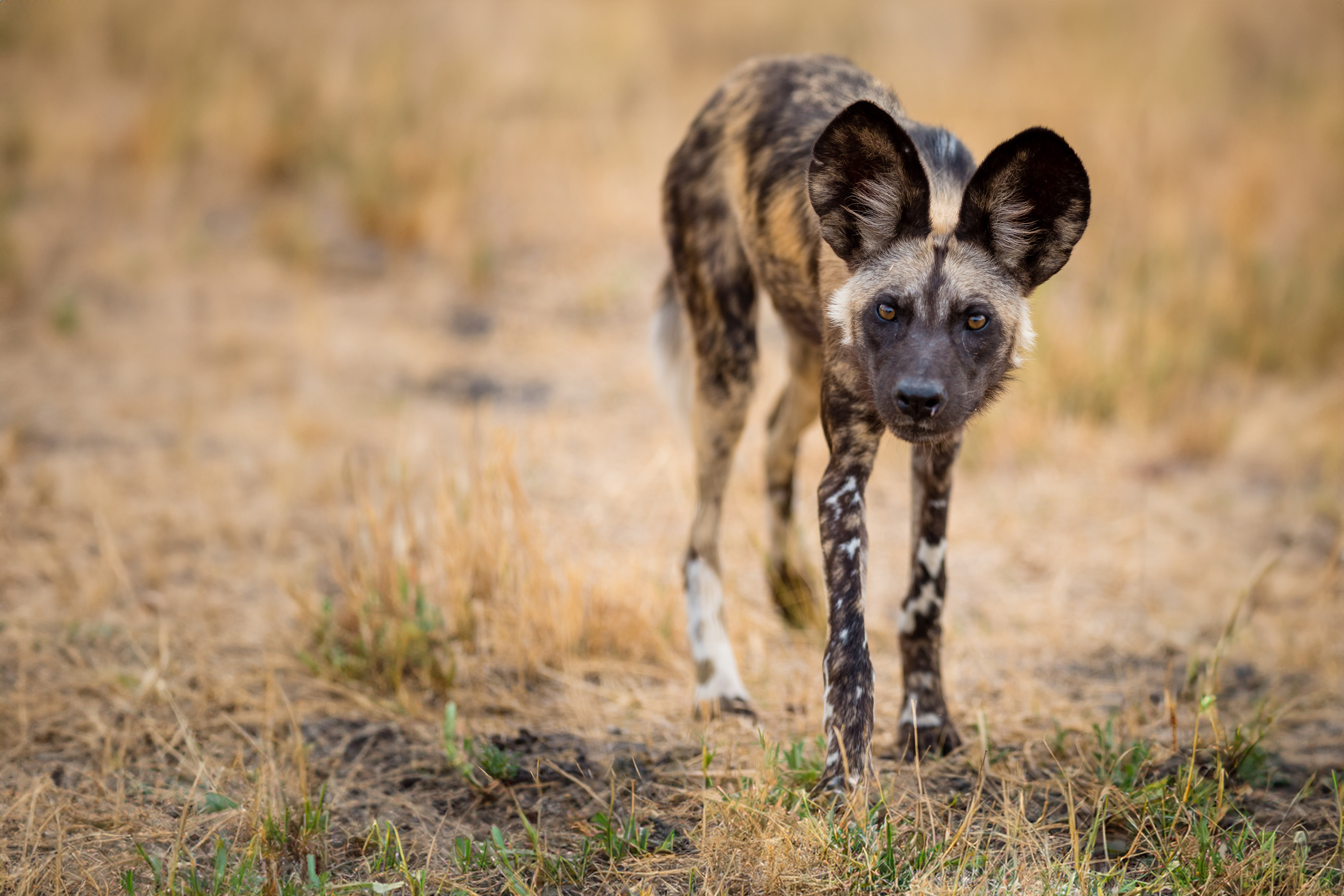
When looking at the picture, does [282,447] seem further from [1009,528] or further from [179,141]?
[179,141]

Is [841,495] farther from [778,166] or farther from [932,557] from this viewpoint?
[778,166]

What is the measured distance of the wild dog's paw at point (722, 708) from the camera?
12.0ft

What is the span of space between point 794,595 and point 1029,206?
77.1 inches

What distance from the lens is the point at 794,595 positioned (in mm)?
4391

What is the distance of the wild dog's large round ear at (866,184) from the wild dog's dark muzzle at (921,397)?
44cm

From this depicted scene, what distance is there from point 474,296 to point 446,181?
1.22 meters

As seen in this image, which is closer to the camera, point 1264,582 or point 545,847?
point 545,847

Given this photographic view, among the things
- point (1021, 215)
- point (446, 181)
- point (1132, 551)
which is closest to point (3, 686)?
point (1021, 215)

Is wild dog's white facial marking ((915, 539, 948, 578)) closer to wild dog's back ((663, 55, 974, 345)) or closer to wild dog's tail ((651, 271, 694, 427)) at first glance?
wild dog's back ((663, 55, 974, 345))

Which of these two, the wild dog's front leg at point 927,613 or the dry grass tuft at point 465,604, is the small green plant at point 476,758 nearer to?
the dry grass tuft at point 465,604

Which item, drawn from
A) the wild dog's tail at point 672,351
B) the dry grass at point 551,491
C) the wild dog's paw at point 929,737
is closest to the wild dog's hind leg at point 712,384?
the dry grass at point 551,491

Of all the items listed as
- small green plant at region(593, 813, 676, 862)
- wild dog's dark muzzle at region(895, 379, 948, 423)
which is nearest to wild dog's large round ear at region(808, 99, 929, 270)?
wild dog's dark muzzle at region(895, 379, 948, 423)

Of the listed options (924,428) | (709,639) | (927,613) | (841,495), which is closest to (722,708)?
(709,639)

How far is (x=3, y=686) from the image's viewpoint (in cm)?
364
